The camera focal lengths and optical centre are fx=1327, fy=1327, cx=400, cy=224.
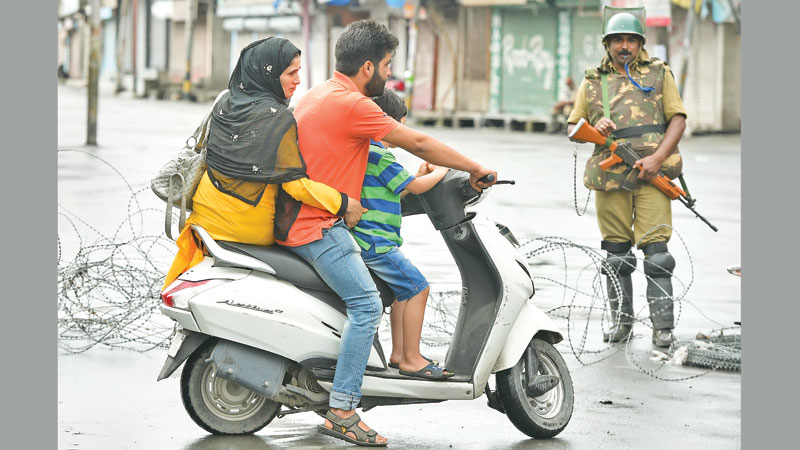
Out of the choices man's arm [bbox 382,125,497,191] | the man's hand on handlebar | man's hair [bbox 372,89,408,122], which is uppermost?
man's hair [bbox 372,89,408,122]

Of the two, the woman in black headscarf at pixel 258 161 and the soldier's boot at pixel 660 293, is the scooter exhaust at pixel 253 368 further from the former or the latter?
the soldier's boot at pixel 660 293

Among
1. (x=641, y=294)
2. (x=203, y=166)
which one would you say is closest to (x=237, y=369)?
(x=203, y=166)

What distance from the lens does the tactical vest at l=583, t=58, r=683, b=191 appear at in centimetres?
779

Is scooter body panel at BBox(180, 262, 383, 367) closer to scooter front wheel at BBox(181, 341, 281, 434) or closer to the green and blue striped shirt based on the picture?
scooter front wheel at BBox(181, 341, 281, 434)

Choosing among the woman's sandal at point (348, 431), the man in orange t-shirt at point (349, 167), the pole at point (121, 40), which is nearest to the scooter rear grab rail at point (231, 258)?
the man in orange t-shirt at point (349, 167)

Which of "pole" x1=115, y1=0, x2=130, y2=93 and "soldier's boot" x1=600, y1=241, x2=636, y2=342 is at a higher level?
"pole" x1=115, y1=0, x2=130, y2=93

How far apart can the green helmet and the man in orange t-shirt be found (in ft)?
8.64

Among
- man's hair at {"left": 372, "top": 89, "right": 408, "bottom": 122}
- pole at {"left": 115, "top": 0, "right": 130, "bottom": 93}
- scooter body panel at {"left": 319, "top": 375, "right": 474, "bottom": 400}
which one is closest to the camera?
scooter body panel at {"left": 319, "top": 375, "right": 474, "bottom": 400}

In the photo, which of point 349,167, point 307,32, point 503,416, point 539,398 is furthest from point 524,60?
point 349,167

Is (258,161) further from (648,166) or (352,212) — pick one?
(648,166)

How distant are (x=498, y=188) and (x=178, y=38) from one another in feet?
124

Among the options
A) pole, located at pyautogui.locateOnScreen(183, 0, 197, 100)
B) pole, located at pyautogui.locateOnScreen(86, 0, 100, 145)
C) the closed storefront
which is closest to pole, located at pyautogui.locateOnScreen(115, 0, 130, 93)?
pole, located at pyautogui.locateOnScreen(183, 0, 197, 100)

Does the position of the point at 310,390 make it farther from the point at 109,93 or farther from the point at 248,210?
the point at 109,93

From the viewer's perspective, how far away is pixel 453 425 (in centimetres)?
584
